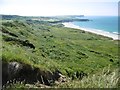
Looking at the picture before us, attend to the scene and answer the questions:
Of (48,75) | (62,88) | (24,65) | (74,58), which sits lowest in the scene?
(74,58)

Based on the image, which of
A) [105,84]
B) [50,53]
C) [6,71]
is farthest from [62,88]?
[50,53]

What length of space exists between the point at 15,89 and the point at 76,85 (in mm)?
1612

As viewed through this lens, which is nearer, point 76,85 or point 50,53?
point 76,85

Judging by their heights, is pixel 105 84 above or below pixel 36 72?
above

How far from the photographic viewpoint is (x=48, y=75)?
14.4 metres

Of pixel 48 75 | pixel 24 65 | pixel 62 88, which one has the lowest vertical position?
pixel 48 75

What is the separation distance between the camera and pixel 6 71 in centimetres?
1095

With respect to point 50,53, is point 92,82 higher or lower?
higher

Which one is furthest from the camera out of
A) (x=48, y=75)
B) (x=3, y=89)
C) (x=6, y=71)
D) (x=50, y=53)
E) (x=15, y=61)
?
(x=50, y=53)

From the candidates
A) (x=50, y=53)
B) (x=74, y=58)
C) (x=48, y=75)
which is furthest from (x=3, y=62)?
(x=74, y=58)

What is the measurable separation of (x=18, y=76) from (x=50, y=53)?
21900 millimetres

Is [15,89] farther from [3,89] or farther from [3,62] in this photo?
[3,62]

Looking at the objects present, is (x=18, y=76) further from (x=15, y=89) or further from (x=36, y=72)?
(x=15, y=89)

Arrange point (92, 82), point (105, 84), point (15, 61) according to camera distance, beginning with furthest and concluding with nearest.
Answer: point (15, 61), point (92, 82), point (105, 84)
